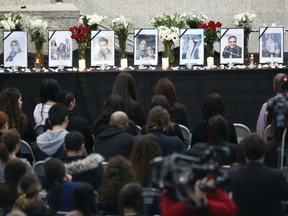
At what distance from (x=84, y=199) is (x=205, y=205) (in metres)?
1.32

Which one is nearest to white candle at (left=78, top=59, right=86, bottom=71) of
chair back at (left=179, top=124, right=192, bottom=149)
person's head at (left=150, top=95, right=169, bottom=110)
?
person's head at (left=150, top=95, right=169, bottom=110)

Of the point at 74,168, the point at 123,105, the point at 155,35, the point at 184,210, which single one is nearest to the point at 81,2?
the point at 155,35

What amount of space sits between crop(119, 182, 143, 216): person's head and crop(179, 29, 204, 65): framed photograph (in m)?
7.86

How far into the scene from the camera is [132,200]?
9422 mm

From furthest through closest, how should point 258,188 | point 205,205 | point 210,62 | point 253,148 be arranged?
point 210,62, point 253,148, point 258,188, point 205,205

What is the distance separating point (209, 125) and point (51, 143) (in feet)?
5.50

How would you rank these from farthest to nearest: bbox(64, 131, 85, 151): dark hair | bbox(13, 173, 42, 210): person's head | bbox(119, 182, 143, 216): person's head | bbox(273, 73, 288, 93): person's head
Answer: bbox(273, 73, 288, 93): person's head, bbox(64, 131, 85, 151): dark hair, bbox(13, 173, 42, 210): person's head, bbox(119, 182, 143, 216): person's head

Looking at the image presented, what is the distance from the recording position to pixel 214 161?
28.6ft

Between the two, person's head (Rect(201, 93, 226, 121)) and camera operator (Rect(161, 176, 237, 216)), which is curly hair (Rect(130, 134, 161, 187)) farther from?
person's head (Rect(201, 93, 226, 121))

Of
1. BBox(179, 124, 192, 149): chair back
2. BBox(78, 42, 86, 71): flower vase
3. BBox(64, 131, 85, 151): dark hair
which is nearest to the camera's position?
BBox(64, 131, 85, 151): dark hair

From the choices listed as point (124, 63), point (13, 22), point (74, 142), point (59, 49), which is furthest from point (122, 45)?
point (74, 142)

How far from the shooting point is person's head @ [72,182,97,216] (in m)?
9.93

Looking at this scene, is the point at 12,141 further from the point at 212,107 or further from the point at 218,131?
the point at 212,107

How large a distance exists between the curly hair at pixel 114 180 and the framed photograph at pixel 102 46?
7038 millimetres
